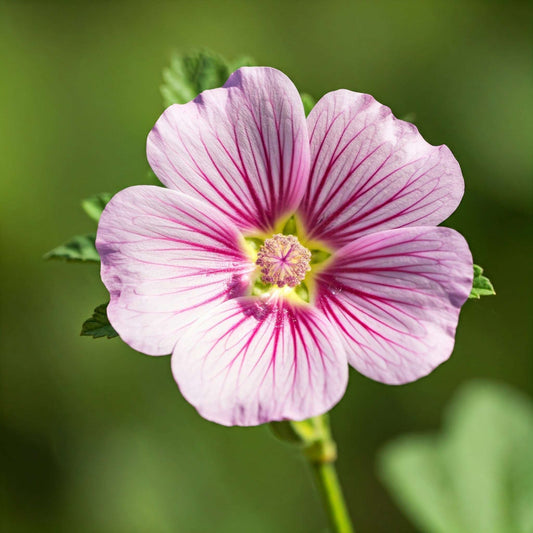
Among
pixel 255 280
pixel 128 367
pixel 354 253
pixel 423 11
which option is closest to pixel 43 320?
pixel 128 367

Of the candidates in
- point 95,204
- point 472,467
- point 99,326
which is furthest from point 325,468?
point 472,467

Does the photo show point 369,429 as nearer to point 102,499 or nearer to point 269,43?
point 102,499

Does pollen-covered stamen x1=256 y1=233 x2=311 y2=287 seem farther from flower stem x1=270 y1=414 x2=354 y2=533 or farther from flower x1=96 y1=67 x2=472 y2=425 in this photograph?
flower stem x1=270 y1=414 x2=354 y2=533

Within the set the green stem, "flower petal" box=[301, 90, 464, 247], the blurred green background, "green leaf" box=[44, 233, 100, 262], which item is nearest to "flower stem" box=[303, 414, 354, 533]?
the green stem

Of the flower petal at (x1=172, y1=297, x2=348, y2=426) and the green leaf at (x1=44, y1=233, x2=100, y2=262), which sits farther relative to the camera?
the green leaf at (x1=44, y1=233, x2=100, y2=262)

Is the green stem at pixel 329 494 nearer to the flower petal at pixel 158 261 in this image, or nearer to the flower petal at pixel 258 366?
the flower petal at pixel 258 366
